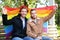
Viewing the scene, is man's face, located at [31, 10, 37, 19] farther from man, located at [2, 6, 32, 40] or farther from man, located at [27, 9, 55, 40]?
man, located at [2, 6, 32, 40]

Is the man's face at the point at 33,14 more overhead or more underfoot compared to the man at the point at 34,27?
more overhead

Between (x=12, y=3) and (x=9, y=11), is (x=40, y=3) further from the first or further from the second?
(x=9, y=11)

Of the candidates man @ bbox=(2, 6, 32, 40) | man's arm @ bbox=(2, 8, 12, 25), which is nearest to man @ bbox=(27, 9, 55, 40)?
man @ bbox=(2, 6, 32, 40)

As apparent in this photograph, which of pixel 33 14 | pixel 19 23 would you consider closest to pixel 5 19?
pixel 19 23

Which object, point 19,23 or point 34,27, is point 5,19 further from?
point 34,27

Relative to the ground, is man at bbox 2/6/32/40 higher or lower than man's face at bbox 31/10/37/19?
lower

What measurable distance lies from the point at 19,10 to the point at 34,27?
1.85 ft

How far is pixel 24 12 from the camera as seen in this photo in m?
6.95

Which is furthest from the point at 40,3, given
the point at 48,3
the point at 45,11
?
the point at 45,11

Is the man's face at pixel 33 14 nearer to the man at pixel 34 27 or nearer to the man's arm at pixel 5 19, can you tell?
the man at pixel 34 27

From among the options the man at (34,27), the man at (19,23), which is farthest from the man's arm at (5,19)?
the man at (34,27)

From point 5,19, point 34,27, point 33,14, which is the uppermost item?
point 33,14

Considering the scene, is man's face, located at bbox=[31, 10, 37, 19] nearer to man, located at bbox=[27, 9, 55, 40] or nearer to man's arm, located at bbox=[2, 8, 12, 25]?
man, located at bbox=[27, 9, 55, 40]

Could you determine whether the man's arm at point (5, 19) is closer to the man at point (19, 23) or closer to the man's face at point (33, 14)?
the man at point (19, 23)
